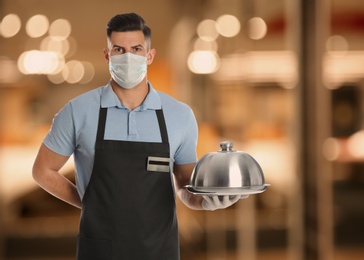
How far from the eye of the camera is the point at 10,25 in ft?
13.7

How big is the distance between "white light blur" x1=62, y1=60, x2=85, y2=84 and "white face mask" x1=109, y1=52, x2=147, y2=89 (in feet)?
11.0

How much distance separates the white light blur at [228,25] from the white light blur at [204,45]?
0.43 ft

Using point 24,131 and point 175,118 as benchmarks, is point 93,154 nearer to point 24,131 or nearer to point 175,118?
point 175,118

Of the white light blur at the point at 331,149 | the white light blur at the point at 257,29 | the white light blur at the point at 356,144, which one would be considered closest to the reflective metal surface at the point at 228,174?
the white light blur at the point at 356,144

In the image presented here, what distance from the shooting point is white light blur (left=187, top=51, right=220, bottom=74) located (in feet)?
14.2

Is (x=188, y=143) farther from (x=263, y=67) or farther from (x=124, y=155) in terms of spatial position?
(x=263, y=67)

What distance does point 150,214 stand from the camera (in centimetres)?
83

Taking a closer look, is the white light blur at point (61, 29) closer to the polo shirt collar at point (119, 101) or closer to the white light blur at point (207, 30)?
the white light blur at point (207, 30)

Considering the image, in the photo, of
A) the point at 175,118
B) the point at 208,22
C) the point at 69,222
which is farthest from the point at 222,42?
the point at 175,118

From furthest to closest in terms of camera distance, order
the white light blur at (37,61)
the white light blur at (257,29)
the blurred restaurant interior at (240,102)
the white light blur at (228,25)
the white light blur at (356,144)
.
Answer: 1. the white light blur at (37,61)
2. the white light blur at (228,25)
3. the white light blur at (257,29)
4. the blurred restaurant interior at (240,102)
5. the white light blur at (356,144)

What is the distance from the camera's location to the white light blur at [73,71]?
4.20m

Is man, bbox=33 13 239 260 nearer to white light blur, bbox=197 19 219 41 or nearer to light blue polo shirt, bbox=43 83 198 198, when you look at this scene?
light blue polo shirt, bbox=43 83 198 198

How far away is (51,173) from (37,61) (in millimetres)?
3577

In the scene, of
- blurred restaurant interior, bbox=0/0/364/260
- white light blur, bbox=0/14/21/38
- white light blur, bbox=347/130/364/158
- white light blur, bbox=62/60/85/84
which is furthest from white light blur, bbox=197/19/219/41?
white light blur, bbox=347/130/364/158
